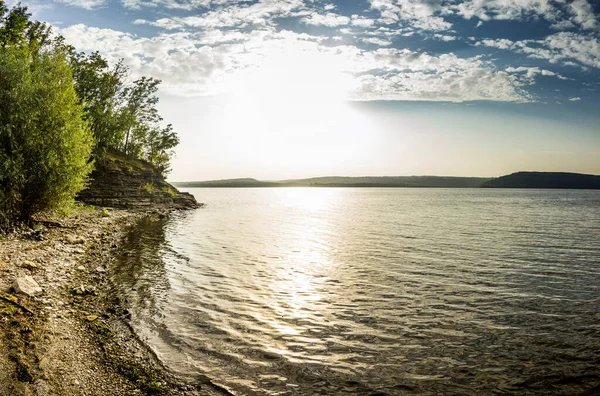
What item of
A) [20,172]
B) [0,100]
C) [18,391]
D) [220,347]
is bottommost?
[220,347]

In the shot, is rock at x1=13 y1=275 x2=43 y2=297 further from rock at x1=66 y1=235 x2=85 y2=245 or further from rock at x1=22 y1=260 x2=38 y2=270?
rock at x1=66 y1=235 x2=85 y2=245

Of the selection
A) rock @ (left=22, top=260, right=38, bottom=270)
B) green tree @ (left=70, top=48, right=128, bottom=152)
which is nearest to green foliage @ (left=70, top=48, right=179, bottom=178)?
green tree @ (left=70, top=48, right=128, bottom=152)

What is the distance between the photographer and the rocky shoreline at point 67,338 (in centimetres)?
945

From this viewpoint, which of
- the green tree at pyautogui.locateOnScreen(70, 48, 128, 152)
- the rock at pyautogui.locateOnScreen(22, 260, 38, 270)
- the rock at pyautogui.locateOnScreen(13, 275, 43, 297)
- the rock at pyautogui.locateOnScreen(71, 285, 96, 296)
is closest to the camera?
the rock at pyautogui.locateOnScreen(13, 275, 43, 297)

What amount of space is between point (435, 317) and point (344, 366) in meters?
6.62

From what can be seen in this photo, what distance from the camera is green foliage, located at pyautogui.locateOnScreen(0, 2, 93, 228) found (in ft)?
85.5

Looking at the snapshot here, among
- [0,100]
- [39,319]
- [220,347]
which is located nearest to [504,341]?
[220,347]

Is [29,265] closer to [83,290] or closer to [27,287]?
[83,290]

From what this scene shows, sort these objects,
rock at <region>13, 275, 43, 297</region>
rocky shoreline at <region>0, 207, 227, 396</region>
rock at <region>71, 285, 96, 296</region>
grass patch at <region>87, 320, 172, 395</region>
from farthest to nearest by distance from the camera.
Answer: rock at <region>71, 285, 96, 296</region>, rock at <region>13, 275, 43, 297</region>, grass patch at <region>87, 320, 172, 395</region>, rocky shoreline at <region>0, 207, 227, 396</region>

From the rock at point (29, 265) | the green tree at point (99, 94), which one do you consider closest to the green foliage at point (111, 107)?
the green tree at point (99, 94)

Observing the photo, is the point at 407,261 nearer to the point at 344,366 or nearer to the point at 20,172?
the point at 344,366

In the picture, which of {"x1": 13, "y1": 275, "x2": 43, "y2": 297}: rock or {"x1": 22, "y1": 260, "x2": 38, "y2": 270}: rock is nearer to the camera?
{"x1": 13, "y1": 275, "x2": 43, "y2": 297}: rock

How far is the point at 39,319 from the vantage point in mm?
12695

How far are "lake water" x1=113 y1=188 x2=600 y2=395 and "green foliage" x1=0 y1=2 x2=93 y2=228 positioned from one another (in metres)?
7.94
